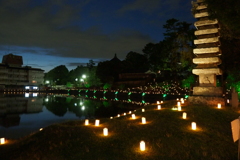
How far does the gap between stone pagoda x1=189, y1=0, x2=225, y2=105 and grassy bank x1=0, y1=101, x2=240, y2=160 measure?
3.00 m

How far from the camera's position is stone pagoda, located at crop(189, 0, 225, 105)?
34.2 ft

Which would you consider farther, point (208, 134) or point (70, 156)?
point (208, 134)

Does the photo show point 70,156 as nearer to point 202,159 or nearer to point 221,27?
point 202,159

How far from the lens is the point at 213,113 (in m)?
8.52

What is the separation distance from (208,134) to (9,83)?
71.7 metres

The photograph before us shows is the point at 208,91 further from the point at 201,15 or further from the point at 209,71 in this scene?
the point at 201,15

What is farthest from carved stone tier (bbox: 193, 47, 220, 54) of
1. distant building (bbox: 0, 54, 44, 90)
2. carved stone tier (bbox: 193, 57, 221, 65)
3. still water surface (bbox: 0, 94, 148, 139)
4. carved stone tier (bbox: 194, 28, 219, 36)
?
distant building (bbox: 0, 54, 44, 90)

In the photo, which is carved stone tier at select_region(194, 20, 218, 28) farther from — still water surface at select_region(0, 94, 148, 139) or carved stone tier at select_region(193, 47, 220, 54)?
still water surface at select_region(0, 94, 148, 139)

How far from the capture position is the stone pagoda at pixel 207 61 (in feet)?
34.2

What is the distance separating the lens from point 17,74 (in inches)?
2734

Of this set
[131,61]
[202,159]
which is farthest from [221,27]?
[131,61]

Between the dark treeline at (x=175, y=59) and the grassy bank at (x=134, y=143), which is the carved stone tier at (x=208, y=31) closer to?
the dark treeline at (x=175, y=59)

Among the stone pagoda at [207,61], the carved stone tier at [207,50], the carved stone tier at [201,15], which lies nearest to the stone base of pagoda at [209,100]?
the stone pagoda at [207,61]

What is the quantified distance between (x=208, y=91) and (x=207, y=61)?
1.67 m
